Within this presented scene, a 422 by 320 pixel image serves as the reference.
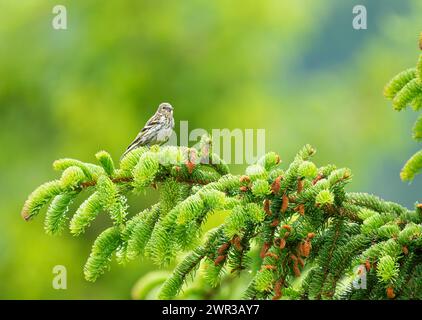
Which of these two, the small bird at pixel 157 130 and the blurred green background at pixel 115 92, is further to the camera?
the blurred green background at pixel 115 92

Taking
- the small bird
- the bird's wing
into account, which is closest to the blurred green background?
the small bird

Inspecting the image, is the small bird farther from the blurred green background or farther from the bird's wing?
the blurred green background

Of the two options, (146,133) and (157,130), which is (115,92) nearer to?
(157,130)

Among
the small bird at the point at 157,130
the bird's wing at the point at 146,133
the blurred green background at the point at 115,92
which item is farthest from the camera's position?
the blurred green background at the point at 115,92

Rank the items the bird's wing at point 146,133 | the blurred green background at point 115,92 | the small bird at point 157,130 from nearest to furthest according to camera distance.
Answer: the bird's wing at point 146,133 < the small bird at point 157,130 < the blurred green background at point 115,92

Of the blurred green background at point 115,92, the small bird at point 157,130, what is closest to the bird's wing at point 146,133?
the small bird at point 157,130

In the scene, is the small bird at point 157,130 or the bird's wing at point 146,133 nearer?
the bird's wing at point 146,133

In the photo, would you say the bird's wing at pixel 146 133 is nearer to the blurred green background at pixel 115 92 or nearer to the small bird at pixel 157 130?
the small bird at pixel 157 130

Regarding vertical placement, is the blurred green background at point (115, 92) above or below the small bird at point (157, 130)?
below

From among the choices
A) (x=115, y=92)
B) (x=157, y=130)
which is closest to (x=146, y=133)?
(x=157, y=130)
